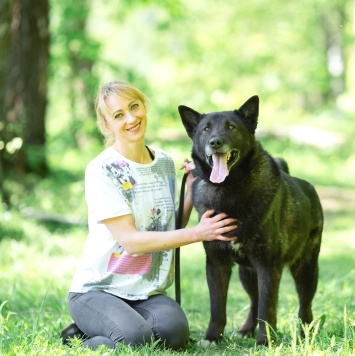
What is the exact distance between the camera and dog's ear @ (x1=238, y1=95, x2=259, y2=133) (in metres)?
4.00

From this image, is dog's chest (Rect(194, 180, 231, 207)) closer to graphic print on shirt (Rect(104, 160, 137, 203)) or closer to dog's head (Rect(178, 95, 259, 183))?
dog's head (Rect(178, 95, 259, 183))

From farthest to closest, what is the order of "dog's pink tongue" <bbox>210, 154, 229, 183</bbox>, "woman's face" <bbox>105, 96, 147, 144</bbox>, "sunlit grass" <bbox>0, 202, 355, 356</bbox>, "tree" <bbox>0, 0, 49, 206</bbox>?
"tree" <bbox>0, 0, 49, 206</bbox>
"woman's face" <bbox>105, 96, 147, 144</bbox>
"dog's pink tongue" <bbox>210, 154, 229, 183</bbox>
"sunlit grass" <bbox>0, 202, 355, 356</bbox>

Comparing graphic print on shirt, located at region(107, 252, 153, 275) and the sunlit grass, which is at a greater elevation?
graphic print on shirt, located at region(107, 252, 153, 275)

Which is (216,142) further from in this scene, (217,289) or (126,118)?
(217,289)

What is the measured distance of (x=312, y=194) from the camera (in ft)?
15.3

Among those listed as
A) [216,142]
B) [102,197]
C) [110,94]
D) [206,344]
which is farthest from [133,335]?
[110,94]

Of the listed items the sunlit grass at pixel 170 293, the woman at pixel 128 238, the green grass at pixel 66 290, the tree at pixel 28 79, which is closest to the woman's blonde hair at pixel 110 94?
the woman at pixel 128 238

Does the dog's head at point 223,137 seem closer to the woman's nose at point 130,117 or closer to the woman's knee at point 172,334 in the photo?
the woman's nose at point 130,117

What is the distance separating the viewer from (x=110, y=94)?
415 centimetres

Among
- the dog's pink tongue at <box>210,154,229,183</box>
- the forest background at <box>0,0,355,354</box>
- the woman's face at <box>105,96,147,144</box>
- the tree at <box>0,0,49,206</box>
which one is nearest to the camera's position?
the dog's pink tongue at <box>210,154,229,183</box>

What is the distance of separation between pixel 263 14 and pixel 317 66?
15.8 ft

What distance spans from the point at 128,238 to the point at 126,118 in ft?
2.49

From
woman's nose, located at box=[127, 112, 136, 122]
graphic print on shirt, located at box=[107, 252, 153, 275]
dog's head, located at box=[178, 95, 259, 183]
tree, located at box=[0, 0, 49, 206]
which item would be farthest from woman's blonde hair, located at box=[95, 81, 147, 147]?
tree, located at box=[0, 0, 49, 206]

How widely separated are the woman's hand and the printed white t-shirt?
379 millimetres
